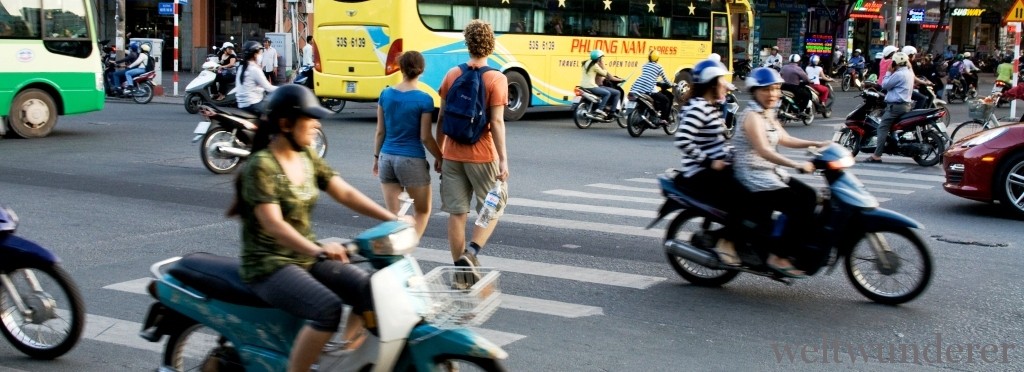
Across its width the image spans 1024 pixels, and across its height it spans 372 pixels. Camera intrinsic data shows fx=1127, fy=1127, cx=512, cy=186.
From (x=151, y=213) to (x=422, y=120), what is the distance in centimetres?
390

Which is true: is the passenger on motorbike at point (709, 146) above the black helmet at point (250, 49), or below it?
below

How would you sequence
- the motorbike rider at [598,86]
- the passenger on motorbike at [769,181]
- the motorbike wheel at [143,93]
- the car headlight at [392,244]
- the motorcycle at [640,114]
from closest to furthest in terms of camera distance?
the car headlight at [392,244], the passenger on motorbike at [769,181], the motorcycle at [640,114], the motorbike rider at [598,86], the motorbike wheel at [143,93]

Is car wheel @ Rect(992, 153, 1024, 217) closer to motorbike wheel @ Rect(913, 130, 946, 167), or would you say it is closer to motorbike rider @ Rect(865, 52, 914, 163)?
motorbike rider @ Rect(865, 52, 914, 163)

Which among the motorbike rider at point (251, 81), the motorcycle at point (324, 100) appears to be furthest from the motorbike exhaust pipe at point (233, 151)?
the motorcycle at point (324, 100)

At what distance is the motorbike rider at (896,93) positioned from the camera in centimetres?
1477

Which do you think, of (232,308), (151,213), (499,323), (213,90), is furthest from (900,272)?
(213,90)

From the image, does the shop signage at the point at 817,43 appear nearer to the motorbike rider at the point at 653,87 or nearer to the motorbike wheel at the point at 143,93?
the motorbike rider at the point at 653,87

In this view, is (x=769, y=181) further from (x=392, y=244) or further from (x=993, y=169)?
(x=993, y=169)

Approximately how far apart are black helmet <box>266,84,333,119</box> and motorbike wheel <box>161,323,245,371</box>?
973mm

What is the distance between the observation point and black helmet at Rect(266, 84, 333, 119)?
4102 millimetres

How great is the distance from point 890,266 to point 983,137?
4.76 m

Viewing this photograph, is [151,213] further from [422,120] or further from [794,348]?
[794,348]

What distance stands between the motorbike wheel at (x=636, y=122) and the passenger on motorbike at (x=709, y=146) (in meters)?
11.7

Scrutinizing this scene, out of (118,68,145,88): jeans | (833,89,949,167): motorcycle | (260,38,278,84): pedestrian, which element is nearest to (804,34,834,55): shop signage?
(260,38,278,84): pedestrian
